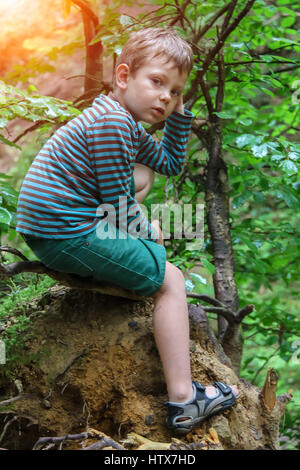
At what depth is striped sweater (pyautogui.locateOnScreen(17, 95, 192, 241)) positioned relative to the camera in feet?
5.24

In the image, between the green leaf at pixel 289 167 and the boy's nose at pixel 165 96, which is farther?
the green leaf at pixel 289 167

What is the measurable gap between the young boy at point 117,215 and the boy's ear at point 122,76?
0.03 m

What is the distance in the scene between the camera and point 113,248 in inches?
63.6

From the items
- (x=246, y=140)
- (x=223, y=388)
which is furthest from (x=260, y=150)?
(x=223, y=388)

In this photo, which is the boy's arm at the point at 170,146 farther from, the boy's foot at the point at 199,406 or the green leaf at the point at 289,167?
the boy's foot at the point at 199,406

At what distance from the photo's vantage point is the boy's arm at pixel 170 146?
6.55 ft

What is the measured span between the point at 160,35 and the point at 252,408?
1.52 meters

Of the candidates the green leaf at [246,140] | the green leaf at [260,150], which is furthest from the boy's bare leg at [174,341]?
the green leaf at [246,140]

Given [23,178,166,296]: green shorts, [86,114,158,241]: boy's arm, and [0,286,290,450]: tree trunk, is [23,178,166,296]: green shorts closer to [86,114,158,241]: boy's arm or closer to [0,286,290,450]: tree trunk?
[86,114,158,241]: boy's arm

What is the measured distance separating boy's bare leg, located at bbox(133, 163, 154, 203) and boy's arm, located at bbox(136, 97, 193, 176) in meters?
0.02

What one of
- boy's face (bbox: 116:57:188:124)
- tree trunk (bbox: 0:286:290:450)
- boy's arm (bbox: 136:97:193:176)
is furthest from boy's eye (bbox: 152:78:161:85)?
tree trunk (bbox: 0:286:290:450)

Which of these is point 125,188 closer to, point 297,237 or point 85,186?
point 85,186

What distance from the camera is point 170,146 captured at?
207 cm

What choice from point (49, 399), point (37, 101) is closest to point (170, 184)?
point (37, 101)
